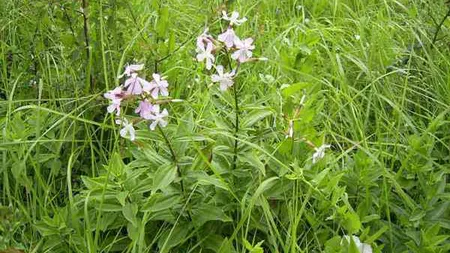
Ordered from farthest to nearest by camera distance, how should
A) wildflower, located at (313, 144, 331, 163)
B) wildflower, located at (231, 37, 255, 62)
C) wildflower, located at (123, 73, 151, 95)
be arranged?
wildflower, located at (313, 144, 331, 163), wildflower, located at (231, 37, 255, 62), wildflower, located at (123, 73, 151, 95)

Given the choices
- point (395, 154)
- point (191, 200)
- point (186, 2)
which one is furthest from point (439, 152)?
point (186, 2)

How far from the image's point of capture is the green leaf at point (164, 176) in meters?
1.44

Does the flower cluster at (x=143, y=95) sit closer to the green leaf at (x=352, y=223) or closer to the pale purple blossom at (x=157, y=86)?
the pale purple blossom at (x=157, y=86)

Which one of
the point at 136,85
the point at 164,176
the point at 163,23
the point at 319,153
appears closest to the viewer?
the point at 136,85

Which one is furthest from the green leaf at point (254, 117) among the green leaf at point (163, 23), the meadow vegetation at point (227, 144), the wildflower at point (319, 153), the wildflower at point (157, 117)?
the green leaf at point (163, 23)

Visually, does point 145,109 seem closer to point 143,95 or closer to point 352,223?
point 143,95

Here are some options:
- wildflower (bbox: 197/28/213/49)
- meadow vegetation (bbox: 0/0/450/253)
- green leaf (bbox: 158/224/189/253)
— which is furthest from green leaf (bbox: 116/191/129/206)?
wildflower (bbox: 197/28/213/49)

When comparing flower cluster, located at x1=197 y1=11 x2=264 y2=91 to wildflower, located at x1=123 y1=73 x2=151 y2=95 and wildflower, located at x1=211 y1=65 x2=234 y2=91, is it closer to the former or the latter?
wildflower, located at x1=211 y1=65 x2=234 y2=91

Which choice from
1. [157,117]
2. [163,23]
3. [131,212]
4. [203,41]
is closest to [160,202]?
[131,212]

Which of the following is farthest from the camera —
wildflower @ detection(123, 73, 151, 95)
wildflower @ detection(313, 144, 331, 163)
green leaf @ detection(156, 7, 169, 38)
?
green leaf @ detection(156, 7, 169, 38)

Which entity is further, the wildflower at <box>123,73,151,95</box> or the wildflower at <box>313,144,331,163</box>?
the wildflower at <box>313,144,331,163</box>

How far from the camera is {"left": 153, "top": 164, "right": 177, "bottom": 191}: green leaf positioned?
144cm

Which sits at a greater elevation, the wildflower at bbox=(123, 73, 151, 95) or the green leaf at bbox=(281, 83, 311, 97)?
the wildflower at bbox=(123, 73, 151, 95)

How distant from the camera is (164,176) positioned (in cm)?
146
